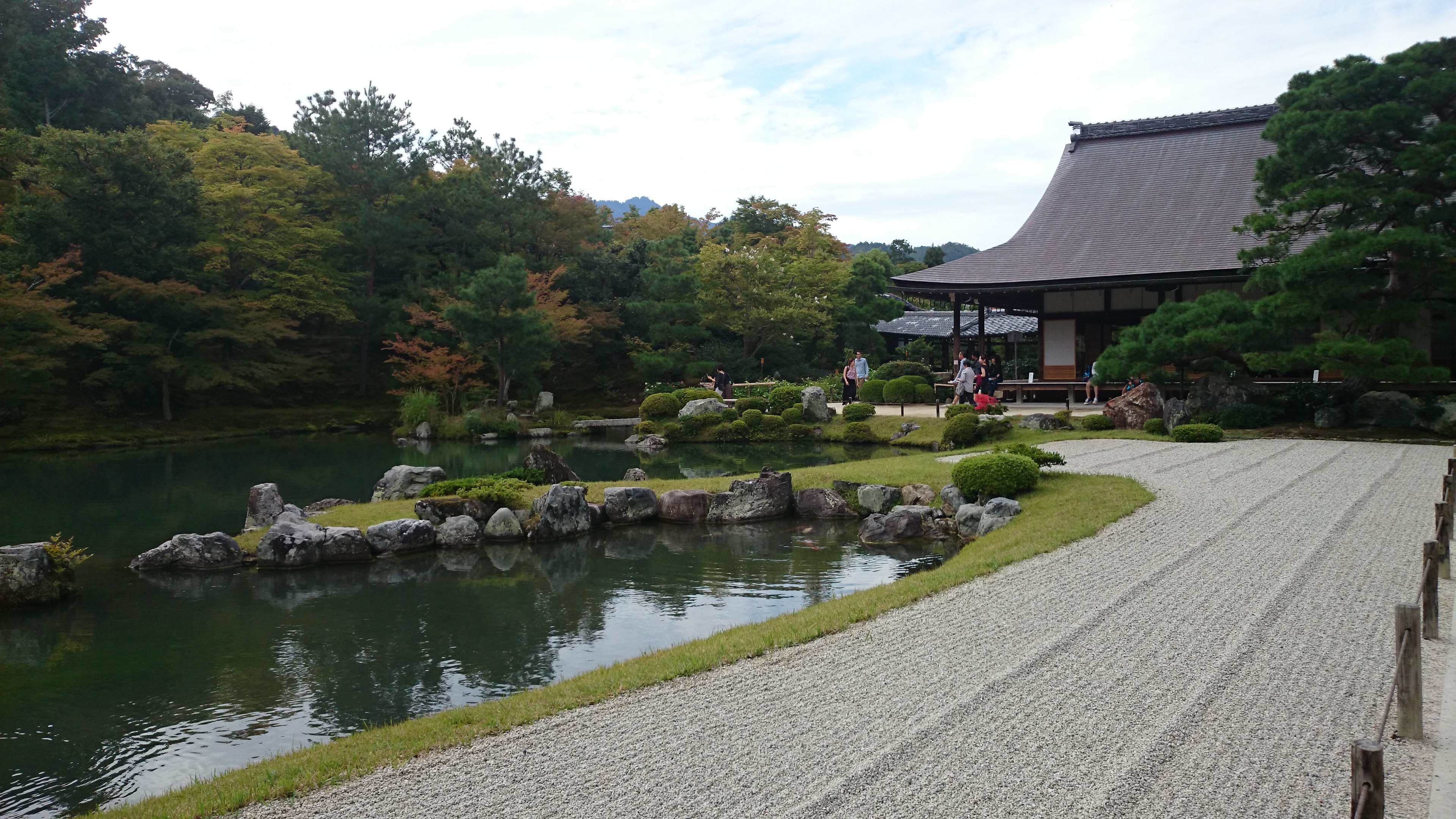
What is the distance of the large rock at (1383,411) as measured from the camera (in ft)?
52.0

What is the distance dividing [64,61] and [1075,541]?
3504 cm

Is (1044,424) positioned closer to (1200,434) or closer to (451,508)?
(1200,434)

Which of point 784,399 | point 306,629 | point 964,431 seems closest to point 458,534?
point 306,629

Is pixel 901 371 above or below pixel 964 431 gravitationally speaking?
above

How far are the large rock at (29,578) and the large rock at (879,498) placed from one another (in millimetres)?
9052

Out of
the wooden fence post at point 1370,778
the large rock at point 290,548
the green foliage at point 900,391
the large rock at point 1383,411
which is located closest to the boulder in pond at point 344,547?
the large rock at point 290,548

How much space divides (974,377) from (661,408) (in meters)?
8.22

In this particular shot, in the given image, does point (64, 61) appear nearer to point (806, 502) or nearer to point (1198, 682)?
point (806, 502)

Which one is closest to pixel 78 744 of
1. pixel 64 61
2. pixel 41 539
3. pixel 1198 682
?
pixel 1198 682

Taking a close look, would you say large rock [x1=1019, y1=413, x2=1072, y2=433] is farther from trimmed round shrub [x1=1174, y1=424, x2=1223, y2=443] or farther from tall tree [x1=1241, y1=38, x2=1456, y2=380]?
tall tree [x1=1241, y1=38, x2=1456, y2=380]

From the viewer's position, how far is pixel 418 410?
26000mm

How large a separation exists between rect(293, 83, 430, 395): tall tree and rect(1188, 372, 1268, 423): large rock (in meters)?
23.5

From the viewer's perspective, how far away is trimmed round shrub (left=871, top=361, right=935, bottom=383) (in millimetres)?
26844

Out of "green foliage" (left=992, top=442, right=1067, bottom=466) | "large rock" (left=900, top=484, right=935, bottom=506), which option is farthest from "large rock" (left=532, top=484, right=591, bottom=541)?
"green foliage" (left=992, top=442, right=1067, bottom=466)
